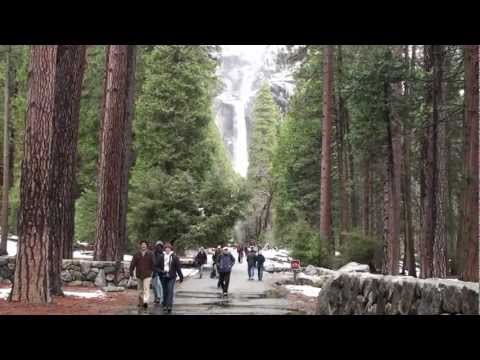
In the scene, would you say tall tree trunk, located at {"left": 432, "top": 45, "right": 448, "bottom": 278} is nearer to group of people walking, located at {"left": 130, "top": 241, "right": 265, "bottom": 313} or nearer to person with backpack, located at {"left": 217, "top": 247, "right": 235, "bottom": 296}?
person with backpack, located at {"left": 217, "top": 247, "right": 235, "bottom": 296}

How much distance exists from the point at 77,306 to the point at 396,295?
6.43 m

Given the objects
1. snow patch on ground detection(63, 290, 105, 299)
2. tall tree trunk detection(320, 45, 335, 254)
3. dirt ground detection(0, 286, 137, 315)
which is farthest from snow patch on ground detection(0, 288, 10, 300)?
tall tree trunk detection(320, 45, 335, 254)

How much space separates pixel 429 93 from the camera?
21.2m

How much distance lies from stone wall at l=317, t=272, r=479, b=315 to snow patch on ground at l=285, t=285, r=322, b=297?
565 centimetres

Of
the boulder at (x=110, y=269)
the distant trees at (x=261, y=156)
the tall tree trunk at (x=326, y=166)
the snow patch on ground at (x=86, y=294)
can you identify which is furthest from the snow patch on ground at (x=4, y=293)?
the distant trees at (x=261, y=156)

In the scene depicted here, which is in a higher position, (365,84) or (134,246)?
(365,84)

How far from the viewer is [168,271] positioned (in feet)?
44.3

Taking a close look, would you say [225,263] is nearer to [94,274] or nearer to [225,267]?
[225,267]

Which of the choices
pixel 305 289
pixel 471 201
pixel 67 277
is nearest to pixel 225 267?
pixel 305 289

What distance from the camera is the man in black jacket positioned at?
13.1 m
